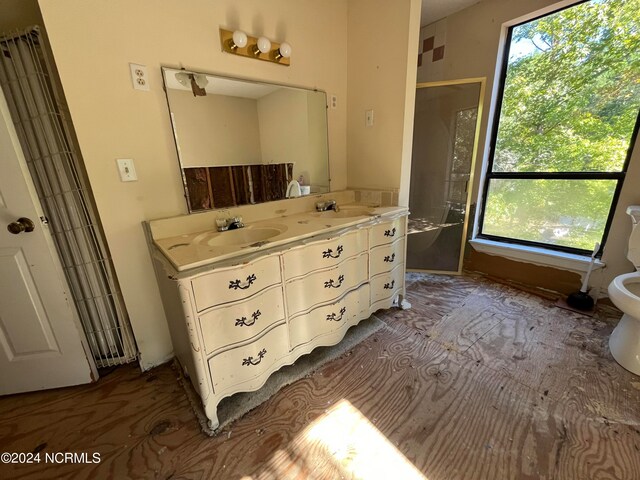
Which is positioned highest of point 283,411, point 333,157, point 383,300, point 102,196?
point 333,157

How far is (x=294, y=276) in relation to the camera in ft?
4.33

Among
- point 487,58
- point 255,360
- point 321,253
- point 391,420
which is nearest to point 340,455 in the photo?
point 391,420

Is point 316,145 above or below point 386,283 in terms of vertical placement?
above

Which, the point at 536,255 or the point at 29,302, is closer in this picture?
the point at 29,302

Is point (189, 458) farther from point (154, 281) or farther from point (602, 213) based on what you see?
point (602, 213)

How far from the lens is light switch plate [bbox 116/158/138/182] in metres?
1.27

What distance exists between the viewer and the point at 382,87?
1.90m

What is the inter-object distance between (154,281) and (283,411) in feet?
3.29

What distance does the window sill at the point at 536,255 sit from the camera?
6.75 feet

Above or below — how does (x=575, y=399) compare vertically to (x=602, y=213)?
below

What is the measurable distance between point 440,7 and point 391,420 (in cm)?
310

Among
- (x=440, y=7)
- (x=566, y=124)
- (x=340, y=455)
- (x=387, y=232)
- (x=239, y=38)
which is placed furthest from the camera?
(x=440, y=7)

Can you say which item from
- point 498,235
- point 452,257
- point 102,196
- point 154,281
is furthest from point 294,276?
point 498,235

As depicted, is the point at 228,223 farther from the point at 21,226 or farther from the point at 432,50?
the point at 432,50
